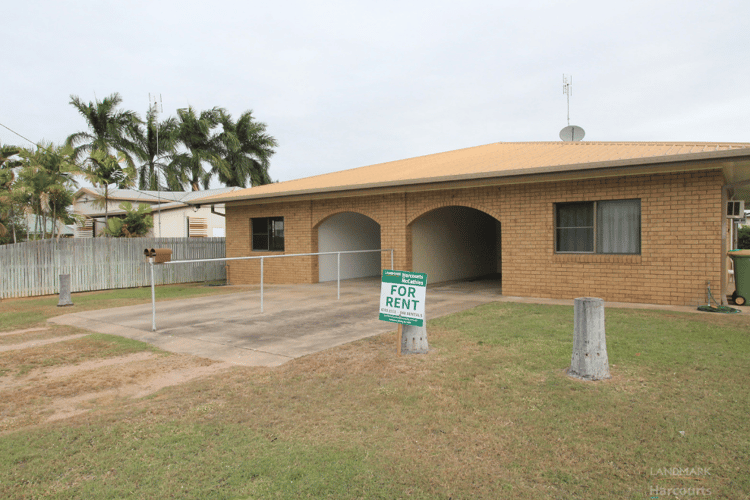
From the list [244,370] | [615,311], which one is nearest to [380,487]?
[244,370]

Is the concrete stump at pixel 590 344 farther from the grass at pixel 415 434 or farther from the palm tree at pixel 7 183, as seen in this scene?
the palm tree at pixel 7 183

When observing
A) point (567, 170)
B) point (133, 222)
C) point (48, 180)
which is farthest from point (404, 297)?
point (133, 222)

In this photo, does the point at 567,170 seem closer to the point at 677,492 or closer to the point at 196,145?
the point at 677,492

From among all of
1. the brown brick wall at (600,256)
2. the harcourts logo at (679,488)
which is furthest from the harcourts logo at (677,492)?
the brown brick wall at (600,256)

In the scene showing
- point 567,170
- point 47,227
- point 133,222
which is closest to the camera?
point 567,170

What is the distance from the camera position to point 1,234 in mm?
22234

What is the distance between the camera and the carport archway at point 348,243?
53.4 feet

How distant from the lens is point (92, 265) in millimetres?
16188

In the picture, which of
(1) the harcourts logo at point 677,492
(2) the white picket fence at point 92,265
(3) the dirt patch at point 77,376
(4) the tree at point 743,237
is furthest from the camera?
(4) the tree at point 743,237

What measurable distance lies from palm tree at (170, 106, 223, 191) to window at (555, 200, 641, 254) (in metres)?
33.1

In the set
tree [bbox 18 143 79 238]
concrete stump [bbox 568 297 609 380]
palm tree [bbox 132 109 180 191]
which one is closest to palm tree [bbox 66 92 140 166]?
palm tree [bbox 132 109 180 191]

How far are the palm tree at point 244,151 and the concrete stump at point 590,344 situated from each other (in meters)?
37.4

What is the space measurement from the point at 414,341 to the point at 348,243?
11259 millimetres

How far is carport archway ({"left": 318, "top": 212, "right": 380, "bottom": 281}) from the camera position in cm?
1629
